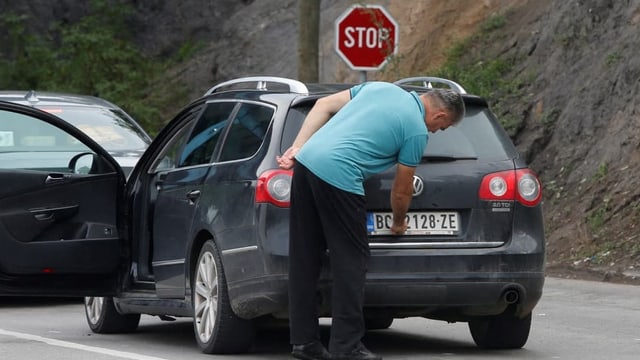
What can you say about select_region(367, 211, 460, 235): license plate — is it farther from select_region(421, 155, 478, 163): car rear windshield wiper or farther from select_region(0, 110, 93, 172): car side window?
select_region(0, 110, 93, 172): car side window

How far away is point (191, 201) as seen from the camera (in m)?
9.70

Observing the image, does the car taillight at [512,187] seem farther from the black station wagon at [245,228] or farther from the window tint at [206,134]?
the window tint at [206,134]

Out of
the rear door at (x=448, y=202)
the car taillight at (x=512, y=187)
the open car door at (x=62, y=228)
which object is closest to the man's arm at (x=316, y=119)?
A: the rear door at (x=448, y=202)

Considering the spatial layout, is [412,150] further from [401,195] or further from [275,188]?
[275,188]

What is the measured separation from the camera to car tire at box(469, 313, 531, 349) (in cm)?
965

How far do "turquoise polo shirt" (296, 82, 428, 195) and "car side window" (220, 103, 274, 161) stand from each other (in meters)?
0.85

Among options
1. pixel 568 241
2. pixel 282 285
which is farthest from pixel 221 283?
pixel 568 241

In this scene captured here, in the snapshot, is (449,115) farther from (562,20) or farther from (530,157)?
(562,20)

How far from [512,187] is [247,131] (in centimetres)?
163

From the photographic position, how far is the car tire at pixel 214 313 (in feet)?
29.9

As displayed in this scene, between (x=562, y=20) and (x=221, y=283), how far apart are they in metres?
11.3

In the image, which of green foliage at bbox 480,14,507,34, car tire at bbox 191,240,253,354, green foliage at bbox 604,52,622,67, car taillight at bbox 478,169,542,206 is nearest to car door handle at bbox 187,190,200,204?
car tire at bbox 191,240,253,354

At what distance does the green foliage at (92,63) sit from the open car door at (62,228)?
15504 mm

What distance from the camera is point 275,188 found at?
28.8ft
